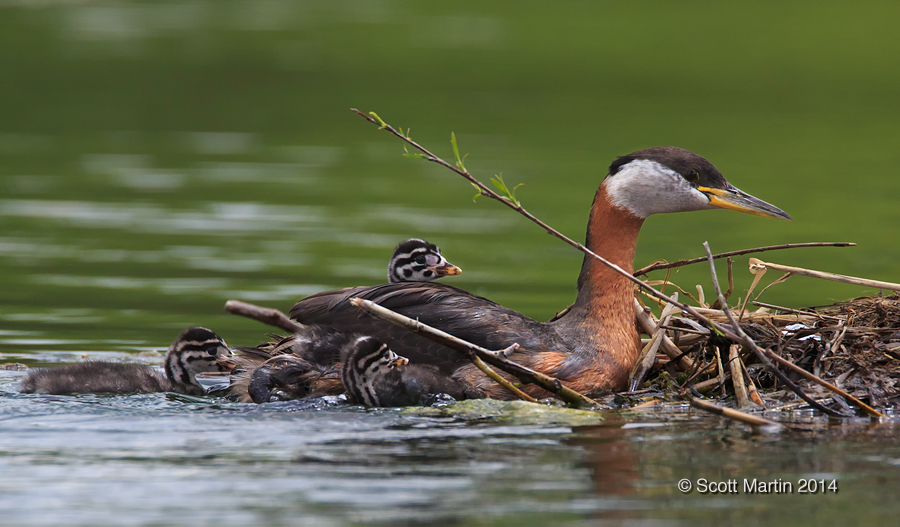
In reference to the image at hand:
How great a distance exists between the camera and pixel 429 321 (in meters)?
7.67

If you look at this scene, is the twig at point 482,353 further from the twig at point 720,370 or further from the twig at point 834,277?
the twig at point 834,277

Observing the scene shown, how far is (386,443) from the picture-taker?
6402mm

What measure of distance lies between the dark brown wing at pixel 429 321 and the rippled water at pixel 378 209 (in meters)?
0.64

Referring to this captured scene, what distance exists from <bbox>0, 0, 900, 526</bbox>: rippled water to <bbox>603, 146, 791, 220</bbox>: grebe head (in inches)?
56.9

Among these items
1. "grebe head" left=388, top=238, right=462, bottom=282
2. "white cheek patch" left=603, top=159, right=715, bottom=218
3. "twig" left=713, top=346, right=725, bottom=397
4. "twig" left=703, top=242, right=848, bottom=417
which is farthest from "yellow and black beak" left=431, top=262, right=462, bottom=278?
"twig" left=703, top=242, right=848, bottom=417

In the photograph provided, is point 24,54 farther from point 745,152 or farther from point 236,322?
point 236,322

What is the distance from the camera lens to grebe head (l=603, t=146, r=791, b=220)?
8.07 m

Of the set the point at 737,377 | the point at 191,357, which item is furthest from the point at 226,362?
the point at 737,377

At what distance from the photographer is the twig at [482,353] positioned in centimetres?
701

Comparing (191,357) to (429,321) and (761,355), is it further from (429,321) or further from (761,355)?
(761,355)

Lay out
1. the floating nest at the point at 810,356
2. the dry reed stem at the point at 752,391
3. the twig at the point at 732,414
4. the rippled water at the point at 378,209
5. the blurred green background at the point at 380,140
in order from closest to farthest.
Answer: the rippled water at the point at 378,209 < the twig at the point at 732,414 < the dry reed stem at the point at 752,391 < the floating nest at the point at 810,356 < the blurred green background at the point at 380,140

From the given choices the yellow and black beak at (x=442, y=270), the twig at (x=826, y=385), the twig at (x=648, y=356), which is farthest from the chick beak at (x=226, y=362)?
the twig at (x=826, y=385)

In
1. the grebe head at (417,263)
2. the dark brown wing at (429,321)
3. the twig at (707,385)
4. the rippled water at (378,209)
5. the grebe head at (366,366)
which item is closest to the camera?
the rippled water at (378,209)

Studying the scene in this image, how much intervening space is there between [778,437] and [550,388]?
1282 millimetres
